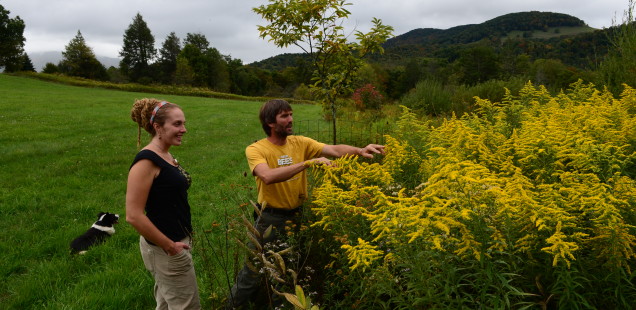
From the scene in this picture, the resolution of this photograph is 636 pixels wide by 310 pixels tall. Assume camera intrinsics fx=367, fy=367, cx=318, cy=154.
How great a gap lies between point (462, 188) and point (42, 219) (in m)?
6.81

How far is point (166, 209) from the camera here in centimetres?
294

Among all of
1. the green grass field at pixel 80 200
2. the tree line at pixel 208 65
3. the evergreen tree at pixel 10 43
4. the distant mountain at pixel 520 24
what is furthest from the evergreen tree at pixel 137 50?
the distant mountain at pixel 520 24

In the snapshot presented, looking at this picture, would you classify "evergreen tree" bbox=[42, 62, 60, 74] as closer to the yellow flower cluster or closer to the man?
the man

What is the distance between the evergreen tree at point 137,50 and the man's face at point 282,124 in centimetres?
6697

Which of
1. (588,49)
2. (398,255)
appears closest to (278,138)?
(398,255)

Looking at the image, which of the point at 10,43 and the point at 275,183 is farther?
the point at 10,43

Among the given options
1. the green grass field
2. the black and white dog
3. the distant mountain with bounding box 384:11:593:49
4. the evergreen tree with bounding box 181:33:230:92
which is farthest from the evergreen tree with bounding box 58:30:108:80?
the distant mountain with bounding box 384:11:593:49

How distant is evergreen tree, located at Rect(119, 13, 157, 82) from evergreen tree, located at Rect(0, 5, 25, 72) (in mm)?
14335

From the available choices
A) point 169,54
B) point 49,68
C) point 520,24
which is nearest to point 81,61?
point 49,68

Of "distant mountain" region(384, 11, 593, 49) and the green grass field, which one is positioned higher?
"distant mountain" region(384, 11, 593, 49)

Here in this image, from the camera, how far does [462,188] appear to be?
2.20m

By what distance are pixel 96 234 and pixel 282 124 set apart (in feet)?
12.1

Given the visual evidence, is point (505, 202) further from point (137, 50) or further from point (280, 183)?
point (137, 50)

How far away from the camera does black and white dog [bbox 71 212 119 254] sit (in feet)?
16.7
